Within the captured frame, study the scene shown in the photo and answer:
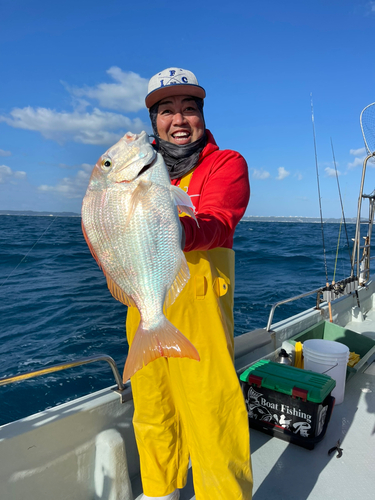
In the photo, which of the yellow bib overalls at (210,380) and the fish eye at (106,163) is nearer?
the fish eye at (106,163)

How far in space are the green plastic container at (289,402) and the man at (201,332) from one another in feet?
3.31

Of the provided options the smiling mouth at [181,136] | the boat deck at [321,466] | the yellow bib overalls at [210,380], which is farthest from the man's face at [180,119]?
the boat deck at [321,466]

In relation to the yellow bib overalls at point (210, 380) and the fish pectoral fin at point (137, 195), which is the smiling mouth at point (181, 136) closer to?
the yellow bib overalls at point (210, 380)

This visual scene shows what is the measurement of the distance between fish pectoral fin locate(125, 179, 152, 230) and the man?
1.12ft

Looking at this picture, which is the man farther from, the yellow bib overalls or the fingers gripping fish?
the fingers gripping fish

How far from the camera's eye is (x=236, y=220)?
4.98ft

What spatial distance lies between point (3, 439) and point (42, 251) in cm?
1508

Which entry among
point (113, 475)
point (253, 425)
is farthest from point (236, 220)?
point (253, 425)

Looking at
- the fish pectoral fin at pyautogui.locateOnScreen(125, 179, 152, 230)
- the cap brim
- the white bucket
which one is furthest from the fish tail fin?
the white bucket

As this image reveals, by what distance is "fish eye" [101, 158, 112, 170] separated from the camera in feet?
4.09

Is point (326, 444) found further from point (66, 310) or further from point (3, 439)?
point (66, 310)

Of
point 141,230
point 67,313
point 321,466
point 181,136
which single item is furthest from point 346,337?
point 67,313

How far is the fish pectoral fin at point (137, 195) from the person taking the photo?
1173mm

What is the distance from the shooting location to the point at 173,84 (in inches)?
70.2
